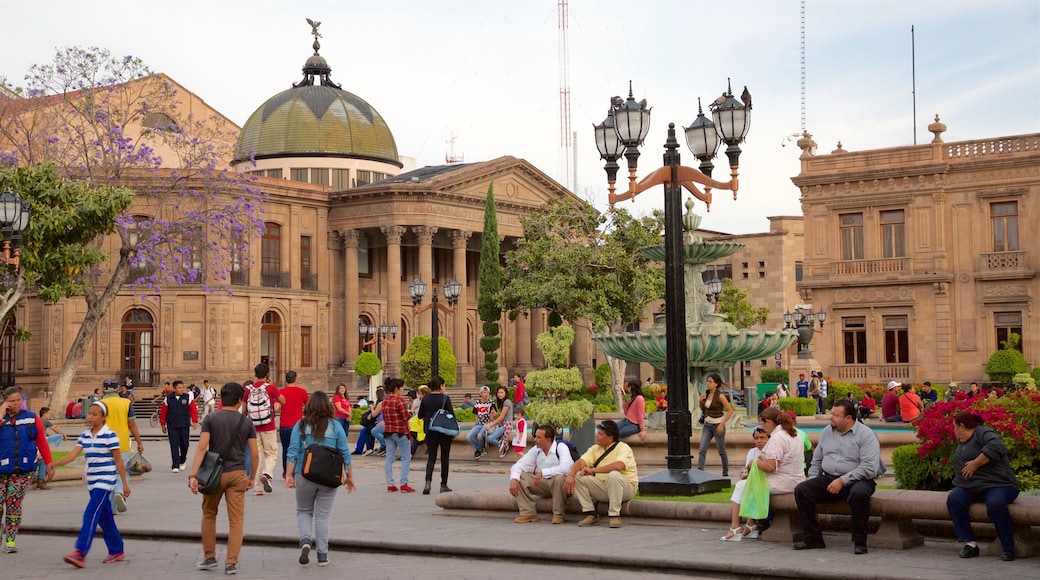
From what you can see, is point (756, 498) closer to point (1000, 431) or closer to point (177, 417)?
point (1000, 431)

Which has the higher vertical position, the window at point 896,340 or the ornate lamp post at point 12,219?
the ornate lamp post at point 12,219

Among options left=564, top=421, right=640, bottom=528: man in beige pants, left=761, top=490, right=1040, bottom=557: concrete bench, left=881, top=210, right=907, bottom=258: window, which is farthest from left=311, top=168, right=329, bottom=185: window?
left=761, top=490, right=1040, bottom=557: concrete bench

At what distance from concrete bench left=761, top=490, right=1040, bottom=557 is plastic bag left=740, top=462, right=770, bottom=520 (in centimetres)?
10

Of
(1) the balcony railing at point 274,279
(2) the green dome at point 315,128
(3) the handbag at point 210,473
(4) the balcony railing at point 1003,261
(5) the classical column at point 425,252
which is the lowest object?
(3) the handbag at point 210,473

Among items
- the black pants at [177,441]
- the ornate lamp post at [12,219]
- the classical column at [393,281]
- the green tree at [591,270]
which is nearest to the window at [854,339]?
the green tree at [591,270]

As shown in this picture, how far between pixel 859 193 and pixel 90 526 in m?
37.2

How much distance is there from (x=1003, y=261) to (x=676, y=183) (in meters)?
31.9

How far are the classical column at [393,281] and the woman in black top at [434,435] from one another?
3757 cm

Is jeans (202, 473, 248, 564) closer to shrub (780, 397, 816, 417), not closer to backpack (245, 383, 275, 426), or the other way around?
backpack (245, 383, 275, 426)

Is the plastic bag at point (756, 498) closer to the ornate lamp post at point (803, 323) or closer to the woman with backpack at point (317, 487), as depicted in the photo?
the woman with backpack at point (317, 487)

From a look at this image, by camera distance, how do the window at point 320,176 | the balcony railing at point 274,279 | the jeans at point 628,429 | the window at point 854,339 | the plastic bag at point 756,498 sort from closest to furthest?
the plastic bag at point 756,498 < the jeans at point 628,429 < the window at point 854,339 < the balcony railing at point 274,279 < the window at point 320,176

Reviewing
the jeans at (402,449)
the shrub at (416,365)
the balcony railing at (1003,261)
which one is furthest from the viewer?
the balcony railing at (1003,261)

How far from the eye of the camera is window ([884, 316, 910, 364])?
42.9 metres

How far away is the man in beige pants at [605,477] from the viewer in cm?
1213
